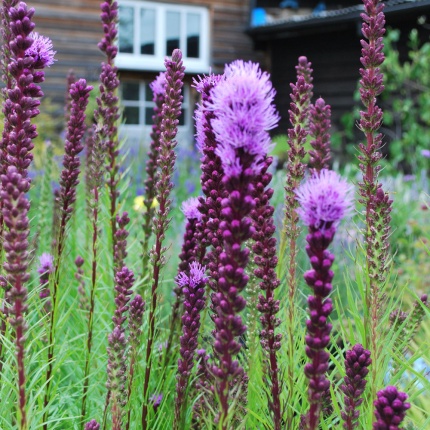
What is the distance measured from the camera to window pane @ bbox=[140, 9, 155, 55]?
18469 mm

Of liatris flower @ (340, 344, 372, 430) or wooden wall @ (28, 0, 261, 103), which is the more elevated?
wooden wall @ (28, 0, 261, 103)

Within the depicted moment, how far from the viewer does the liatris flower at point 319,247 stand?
0.99m

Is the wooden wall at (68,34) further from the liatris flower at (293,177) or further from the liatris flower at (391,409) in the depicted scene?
the liatris flower at (391,409)

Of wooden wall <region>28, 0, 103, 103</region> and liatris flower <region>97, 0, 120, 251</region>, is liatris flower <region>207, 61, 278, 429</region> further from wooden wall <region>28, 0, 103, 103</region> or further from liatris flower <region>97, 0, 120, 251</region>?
wooden wall <region>28, 0, 103, 103</region>

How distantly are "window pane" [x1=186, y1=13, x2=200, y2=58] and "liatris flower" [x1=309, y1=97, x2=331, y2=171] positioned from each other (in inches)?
706

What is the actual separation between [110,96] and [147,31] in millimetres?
17331

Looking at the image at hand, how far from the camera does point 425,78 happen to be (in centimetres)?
1338

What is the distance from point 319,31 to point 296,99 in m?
16.2

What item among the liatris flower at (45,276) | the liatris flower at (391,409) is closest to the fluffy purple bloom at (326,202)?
the liatris flower at (391,409)

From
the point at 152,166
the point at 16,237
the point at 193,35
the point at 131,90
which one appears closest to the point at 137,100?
the point at 131,90

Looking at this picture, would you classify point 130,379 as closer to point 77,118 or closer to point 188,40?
point 77,118

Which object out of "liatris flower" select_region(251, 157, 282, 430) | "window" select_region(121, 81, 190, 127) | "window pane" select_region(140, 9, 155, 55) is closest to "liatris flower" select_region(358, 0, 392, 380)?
"liatris flower" select_region(251, 157, 282, 430)

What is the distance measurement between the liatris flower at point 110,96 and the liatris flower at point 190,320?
0.62m

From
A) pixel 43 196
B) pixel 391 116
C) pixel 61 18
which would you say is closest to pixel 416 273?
pixel 43 196
